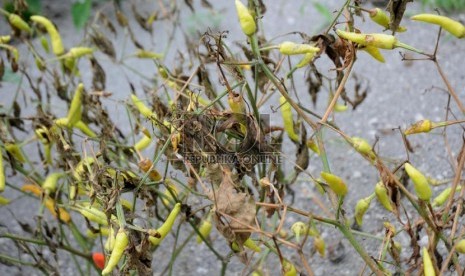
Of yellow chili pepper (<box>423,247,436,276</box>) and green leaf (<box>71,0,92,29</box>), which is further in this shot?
green leaf (<box>71,0,92,29</box>)

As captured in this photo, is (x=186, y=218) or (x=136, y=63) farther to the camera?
(x=136, y=63)

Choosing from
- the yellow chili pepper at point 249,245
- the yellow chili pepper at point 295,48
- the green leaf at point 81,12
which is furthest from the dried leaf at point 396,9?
the green leaf at point 81,12

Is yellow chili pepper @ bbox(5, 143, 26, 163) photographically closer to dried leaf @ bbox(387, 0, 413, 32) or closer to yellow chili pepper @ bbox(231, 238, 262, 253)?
yellow chili pepper @ bbox(231, 238, 262, 253)

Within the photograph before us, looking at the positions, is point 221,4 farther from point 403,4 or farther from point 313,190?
point 403,4

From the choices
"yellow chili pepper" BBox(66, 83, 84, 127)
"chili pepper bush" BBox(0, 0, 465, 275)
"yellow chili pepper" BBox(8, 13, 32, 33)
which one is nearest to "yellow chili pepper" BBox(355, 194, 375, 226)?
"chili pepper bush" BBox(0, 0, 465, 275)

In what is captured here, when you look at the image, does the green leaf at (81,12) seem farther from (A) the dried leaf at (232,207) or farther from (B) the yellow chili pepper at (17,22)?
(A) the dried leaf at (232,207)

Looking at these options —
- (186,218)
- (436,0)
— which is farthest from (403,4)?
(436,0)
